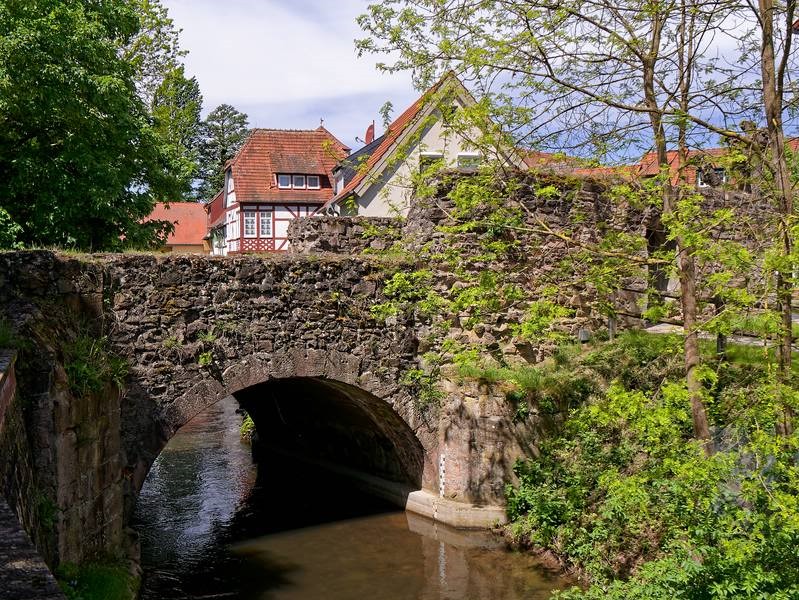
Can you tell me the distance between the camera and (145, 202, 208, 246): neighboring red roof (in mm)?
47594

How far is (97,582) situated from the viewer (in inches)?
293

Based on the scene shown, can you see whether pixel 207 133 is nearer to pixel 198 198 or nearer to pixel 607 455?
pixel 198 198

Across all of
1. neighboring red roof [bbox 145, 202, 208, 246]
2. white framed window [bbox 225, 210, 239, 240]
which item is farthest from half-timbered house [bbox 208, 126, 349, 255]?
neighboring red roof [bbox 145, 202, 208, 246]

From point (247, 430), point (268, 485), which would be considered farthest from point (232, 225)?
point (268, 485)

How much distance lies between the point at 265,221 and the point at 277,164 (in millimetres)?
2401

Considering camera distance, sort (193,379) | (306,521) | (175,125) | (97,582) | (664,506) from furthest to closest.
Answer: (175,125) → (306,521) → (193,379) → (664,506) → (97,582)

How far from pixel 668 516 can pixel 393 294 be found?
4.77 meters

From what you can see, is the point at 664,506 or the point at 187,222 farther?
the point at 187,222

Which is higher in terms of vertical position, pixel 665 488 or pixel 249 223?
pixel 249 223

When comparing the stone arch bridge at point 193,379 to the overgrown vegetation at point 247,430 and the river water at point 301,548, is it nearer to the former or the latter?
the river water at point 301,548

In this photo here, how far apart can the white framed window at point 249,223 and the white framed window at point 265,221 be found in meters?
0.33

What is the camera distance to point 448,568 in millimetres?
10195

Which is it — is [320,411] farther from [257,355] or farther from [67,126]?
[67,126]

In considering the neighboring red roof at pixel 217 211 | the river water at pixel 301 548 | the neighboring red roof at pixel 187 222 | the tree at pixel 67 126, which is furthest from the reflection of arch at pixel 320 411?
the neighboring red roof at pixel 187 222
